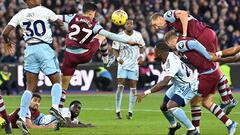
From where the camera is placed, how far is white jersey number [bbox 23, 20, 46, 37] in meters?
15.2

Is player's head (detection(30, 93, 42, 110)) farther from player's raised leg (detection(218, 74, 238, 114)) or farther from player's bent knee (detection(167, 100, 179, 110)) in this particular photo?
player's raised leg (detection(218, 74, 238, 114))

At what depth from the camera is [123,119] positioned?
66.4ft

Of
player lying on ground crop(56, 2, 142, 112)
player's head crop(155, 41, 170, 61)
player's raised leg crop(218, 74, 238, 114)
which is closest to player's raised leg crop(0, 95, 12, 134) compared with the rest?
player lying on ground crop(56, 2, 142, 112)

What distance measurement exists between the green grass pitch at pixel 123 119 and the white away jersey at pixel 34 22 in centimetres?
205

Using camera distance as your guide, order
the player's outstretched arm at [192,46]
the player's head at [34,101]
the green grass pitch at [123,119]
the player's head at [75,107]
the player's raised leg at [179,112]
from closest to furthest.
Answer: the player's raised leg at [179,112] → the player's outstretched arm at [192,46] → the green grass pitch at [123,119] → the player's head at [34,101] → the player's head at [75,107]

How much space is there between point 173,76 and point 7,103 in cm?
1178

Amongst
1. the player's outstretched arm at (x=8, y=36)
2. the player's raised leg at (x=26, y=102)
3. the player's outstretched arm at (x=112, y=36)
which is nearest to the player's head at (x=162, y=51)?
the player's outstretched arm at (x=112, y=36)

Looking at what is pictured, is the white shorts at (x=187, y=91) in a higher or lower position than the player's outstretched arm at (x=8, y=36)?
lower

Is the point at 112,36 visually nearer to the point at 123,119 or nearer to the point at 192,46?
the point at 192,46

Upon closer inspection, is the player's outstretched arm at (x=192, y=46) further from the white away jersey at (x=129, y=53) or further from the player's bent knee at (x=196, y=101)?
the white away jersey at (x=129, y=53)

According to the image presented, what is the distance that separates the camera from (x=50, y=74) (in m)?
15.3

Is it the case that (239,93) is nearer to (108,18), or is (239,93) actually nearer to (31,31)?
(108,18)

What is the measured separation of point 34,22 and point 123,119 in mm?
5763

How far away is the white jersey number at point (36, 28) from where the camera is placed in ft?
49.8
